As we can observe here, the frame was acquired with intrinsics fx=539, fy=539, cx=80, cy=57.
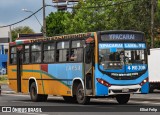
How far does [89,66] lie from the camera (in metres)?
22.8

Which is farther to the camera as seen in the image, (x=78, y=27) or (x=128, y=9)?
(x=78, y=27)

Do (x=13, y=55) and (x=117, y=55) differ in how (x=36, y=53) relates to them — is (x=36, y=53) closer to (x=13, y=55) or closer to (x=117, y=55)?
(x=13, y=55)

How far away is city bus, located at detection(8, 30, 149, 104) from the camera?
2225cm

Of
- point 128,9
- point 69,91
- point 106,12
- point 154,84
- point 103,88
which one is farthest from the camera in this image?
point 106,12

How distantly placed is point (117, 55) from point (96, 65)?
0.97 meters

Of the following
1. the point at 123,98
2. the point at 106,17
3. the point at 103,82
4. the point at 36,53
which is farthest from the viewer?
the point at 106,17

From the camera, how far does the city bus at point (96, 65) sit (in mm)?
22250

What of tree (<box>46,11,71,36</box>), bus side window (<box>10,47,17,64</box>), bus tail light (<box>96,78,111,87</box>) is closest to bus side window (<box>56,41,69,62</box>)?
bus tail light (<box>96,78,111,87</box>)

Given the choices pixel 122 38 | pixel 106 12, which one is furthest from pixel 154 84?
pixel 106 12

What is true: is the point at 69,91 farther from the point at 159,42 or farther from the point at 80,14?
the point at 80,14

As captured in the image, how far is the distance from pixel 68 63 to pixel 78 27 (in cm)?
5052

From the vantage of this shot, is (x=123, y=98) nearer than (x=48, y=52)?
Yes

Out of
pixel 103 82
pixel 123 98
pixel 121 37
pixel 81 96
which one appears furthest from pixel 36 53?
pixel 103 82

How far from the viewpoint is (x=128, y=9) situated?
56.6 metres
